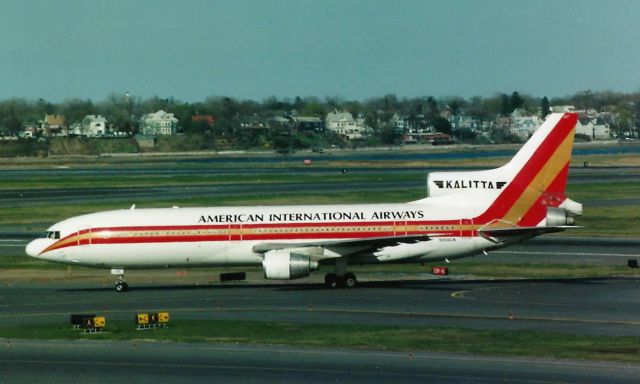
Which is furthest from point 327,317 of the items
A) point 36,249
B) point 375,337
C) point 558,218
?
point 36,249

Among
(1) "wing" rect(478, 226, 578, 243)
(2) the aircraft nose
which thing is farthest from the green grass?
(1) "wing" rect(478, 226, 578, 243)

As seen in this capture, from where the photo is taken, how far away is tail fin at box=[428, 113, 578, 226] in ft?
196

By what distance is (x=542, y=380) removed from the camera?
1358 inches

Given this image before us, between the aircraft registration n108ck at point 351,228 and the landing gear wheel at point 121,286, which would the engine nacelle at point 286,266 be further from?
the landing gear wheel at point 121,286

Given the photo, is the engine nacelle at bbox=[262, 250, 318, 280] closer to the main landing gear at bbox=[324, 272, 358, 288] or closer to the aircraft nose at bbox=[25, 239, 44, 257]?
the main landing gear at bbox=[324, 272, 358, 288]

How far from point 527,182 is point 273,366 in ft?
88.8

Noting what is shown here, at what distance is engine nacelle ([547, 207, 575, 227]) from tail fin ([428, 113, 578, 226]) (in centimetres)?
39

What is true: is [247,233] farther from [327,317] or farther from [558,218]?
[558,218]

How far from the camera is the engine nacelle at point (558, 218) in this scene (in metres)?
59.2

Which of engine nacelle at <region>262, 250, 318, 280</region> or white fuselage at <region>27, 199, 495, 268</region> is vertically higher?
white fuselage at <region>27, 199, 495, 268</region>

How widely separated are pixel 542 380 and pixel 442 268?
1212 inches

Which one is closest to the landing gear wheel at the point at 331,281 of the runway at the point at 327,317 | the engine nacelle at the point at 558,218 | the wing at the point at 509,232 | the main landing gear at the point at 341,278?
the main landing gear at the point at 341,278

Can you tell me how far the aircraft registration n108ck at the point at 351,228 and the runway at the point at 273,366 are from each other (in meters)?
18.0

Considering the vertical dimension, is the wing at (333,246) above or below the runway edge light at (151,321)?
above
